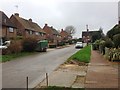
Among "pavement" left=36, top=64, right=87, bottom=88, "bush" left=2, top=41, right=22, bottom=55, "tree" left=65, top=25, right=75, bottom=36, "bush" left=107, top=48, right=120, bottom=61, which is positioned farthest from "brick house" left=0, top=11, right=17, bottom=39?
"tree" left=65, top=25, right=75, bottom=36

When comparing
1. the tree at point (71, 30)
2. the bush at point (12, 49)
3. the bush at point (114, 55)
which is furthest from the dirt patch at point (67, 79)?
the tree at point (71, 30)

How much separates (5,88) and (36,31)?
62362 millimetres

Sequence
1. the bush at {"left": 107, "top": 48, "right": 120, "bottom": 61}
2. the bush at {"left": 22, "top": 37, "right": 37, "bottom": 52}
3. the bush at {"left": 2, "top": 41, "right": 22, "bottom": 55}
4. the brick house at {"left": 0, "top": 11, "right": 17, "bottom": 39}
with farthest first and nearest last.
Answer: the brick house at {"left": 0, "top": 11, "right": 17, "bottom": 39}, the bush at {"left": 22, "top": 37, "right": 37, "bottom": 52}, the bush at {"left": 2, "top": 41, "right": 22, "bottom": 55}, the bush at {"left": 107, "top": 48, "right": 120, "bottom": 61}

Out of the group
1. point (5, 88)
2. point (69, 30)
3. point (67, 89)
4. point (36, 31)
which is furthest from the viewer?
point (69, 30)

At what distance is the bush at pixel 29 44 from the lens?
37.2 meters

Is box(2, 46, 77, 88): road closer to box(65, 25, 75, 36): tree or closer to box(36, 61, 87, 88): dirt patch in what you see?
box(36, 61, 87, 88): dirt patch

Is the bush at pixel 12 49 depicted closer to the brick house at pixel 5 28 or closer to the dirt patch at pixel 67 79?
the brick house at pixel 5 28

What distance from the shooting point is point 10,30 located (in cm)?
5000

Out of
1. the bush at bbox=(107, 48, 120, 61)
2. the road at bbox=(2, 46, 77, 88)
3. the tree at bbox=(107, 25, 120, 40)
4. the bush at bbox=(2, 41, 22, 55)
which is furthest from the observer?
the bush at bbox=(2, 41, 22, 55)

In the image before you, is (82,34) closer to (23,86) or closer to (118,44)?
(118,44)

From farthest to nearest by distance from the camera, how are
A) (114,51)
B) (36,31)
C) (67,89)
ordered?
(36,31)
(114,51)
(67,89)

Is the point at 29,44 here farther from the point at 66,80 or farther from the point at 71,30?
the point at 71,30

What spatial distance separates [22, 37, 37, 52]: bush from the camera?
3725 cm

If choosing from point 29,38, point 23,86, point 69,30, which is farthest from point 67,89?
point 69,30
